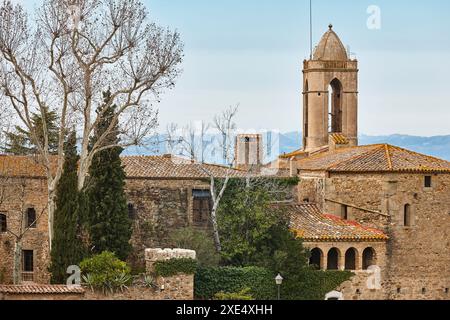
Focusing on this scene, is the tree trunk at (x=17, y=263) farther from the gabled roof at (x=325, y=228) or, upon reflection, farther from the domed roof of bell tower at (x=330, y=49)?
the domed roof of bell tower at (x=330, y=49)

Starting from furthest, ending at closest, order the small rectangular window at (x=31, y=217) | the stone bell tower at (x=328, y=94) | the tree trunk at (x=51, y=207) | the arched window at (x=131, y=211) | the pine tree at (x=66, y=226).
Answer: the stone bell tower at (x=328, y=94) → the small rectangular window at (x=31, y=217) → the arched window at (x=131, y=211) → the tree trunk at (x=51, y=207) → the pine tree at (x=66, y=226)

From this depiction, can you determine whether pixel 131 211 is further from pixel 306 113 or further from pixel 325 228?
pixel 306 113

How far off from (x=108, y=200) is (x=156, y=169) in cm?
373

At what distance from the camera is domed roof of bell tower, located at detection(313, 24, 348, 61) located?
6259cm

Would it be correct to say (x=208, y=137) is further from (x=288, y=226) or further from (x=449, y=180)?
(x=449, y=180)

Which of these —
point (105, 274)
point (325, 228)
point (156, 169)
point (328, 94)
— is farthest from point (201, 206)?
point (328, 94)

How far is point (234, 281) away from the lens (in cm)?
4019

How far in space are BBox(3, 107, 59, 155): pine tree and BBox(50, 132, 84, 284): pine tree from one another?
2836mm

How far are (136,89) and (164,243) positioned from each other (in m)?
6.95

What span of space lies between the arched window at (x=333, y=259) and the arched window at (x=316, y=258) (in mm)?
426

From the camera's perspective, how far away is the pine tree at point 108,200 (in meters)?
41.6

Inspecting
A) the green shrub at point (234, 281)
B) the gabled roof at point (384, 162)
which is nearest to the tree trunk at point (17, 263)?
the green shrub at point (234, 281)

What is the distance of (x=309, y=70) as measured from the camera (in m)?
62.2
